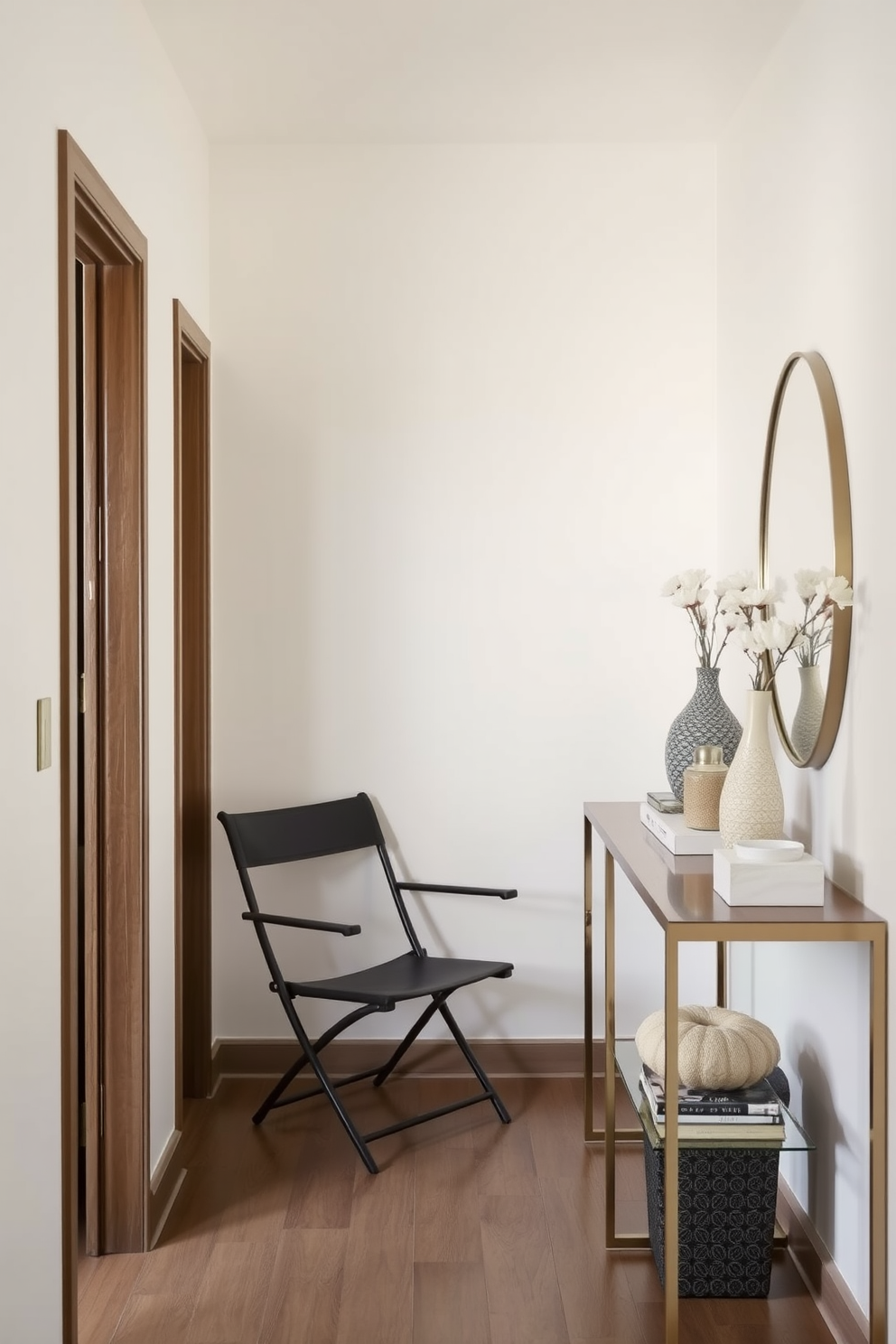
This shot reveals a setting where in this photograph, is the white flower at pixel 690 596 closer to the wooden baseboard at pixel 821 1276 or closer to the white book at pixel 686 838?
the white book at pixel 686 838

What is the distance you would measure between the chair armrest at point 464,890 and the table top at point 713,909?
0.71m

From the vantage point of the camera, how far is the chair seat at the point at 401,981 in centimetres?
278

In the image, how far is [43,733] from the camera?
1720mm

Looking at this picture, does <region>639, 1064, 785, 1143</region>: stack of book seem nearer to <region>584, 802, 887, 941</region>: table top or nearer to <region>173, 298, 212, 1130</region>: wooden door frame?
<region>584, 802, 887, 941</region>: table top

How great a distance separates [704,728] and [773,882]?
25.7 inches

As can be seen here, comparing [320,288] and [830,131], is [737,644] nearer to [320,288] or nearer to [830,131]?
[830,131]

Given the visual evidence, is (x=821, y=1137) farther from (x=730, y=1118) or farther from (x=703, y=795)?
(x=703, y=795)

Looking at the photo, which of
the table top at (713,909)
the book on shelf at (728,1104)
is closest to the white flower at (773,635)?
the table top at (713,909)

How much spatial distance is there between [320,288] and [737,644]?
1610 mm

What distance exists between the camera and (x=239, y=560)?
332 cm

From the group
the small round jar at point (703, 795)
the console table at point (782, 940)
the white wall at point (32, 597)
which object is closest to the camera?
the white wall at point (32, 597)

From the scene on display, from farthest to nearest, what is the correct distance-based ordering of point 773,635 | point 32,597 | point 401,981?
1. point 401,981
2. point 773,635
3. point 32,597

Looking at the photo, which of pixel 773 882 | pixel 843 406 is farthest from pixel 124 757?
pixel 843 406

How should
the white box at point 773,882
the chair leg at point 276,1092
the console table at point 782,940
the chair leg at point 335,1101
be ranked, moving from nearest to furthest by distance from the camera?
the console table at point 782,940, the white box at point 773,882, the chair leg at point 335,1101, the chair leg at point 276,1092
